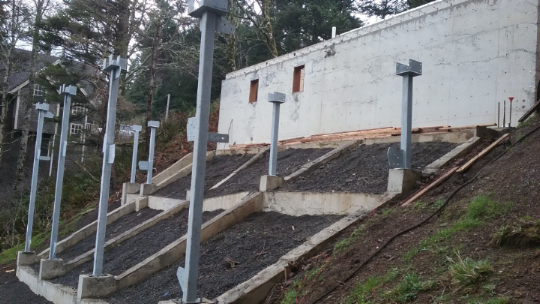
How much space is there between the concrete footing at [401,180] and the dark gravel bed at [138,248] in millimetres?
4297

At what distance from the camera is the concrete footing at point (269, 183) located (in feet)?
29.8

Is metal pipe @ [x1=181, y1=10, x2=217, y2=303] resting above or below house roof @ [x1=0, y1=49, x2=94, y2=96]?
below

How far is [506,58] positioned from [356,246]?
652 centimetres

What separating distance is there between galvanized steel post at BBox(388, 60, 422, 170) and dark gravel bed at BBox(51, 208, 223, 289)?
445cm

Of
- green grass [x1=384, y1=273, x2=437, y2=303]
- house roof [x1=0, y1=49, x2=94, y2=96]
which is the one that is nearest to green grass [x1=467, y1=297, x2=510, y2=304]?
green grass [x1=384, y1=273, x2=437, y2=303]

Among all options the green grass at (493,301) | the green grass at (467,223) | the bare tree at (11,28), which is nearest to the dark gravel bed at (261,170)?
the green grass at (467,223)

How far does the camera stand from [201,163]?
4672 millimetres

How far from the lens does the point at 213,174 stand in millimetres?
13953

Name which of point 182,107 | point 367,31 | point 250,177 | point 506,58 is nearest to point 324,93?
point 367,31

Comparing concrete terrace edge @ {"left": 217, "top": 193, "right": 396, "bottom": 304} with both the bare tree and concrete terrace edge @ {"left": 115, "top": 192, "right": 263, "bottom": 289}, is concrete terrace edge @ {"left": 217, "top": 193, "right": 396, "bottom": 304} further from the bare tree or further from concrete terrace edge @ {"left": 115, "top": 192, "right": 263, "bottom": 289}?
the bare tree

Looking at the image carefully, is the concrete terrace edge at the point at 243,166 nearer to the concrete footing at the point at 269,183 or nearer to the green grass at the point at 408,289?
the concrete footing at the point at 269,183

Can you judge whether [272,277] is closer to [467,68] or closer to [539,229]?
[539,229]

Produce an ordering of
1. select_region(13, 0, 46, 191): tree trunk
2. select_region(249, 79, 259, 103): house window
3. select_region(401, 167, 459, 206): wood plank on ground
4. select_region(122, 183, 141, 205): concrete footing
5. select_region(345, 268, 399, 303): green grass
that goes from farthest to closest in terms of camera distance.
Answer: select_region(13, 0, 46, 191): tree trunk, select_region(249, 79, 259, 103): house window, select_region(122, 183, 141, 205): concrete footing, select_region(401, 167, 459, 206): wood plank on ground, select_region(345, 268, 399, 303): green grass

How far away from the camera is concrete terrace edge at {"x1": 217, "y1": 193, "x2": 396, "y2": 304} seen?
5.31 meters
